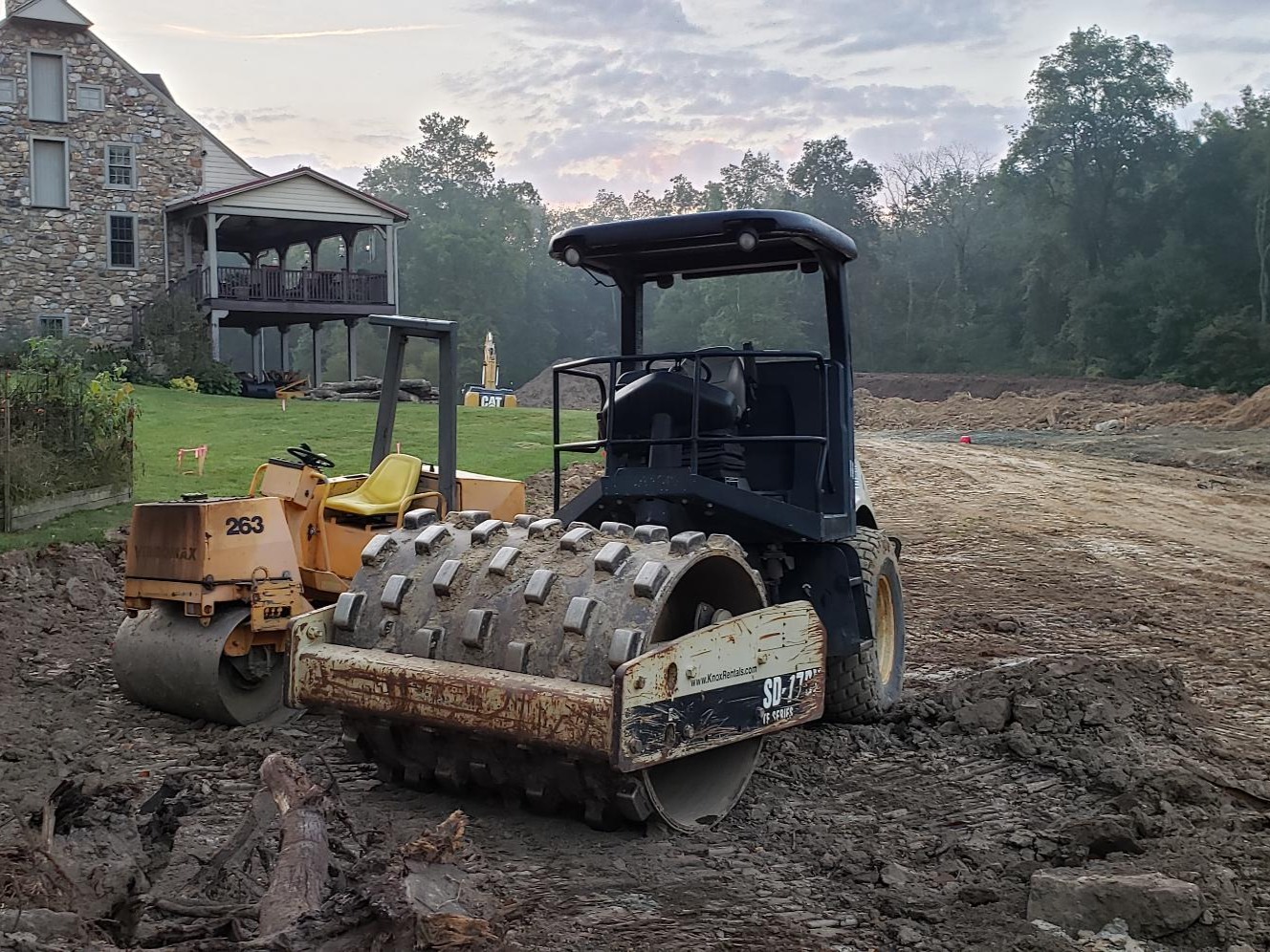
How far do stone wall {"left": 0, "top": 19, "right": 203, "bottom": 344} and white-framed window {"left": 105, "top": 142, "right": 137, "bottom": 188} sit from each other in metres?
0.11

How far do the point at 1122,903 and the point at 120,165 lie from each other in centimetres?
3396

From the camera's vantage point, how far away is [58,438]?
1264 centimetres

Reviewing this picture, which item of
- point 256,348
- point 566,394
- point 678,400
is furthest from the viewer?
point 566,394

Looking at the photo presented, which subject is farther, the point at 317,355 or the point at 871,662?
the point at 317,355

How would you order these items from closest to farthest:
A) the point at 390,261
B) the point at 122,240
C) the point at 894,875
→ 1. the point at 894,875
2. the point at 122,240
3. the point at 390,261

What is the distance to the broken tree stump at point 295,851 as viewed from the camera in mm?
3602

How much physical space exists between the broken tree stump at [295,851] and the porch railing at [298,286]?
102 feet

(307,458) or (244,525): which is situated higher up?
(307,458)

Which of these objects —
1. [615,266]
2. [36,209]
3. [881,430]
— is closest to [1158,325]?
[881,430]

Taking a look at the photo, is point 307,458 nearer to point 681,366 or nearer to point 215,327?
point 681,366

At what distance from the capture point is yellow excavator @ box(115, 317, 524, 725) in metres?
6.70

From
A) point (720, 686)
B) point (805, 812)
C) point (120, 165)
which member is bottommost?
point (805, 812)

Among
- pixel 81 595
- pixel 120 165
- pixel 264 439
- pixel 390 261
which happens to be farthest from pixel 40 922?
pixel 390 261

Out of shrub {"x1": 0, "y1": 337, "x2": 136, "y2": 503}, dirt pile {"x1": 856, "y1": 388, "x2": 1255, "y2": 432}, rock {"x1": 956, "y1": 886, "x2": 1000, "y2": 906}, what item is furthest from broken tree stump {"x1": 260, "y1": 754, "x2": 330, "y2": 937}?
dirt pile {"x1": 856, "y1": 388, "x2": 1255, "y2": 432}
